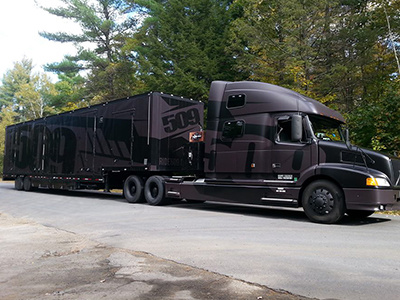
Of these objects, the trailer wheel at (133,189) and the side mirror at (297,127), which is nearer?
the side mirror at (297,127)

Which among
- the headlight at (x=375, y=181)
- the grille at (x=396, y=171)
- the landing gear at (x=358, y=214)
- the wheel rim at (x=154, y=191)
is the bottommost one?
the landing gear at (x=358, y=214)

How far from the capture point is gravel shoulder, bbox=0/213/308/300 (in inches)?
143

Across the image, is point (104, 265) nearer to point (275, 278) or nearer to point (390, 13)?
point (275, 278)

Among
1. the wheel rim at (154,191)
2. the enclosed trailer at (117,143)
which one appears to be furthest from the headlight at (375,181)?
the wheel rim at (154,191)

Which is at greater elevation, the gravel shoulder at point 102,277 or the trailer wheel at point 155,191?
the trailer wheel at point 155,191

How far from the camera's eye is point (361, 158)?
792cm

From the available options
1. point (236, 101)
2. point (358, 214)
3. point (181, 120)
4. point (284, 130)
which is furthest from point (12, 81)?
point (358, 214)

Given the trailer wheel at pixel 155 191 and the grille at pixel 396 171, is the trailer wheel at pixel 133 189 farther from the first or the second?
the grille at pixel 396 171

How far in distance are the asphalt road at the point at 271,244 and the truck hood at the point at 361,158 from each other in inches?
48.6

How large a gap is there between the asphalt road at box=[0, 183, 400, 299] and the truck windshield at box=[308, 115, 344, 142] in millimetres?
2084

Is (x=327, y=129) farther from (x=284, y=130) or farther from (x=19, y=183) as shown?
(x=19, y=183)

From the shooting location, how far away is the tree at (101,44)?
29.9 m

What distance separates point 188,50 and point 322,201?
59.2ft

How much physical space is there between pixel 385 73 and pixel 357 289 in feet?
61.7
